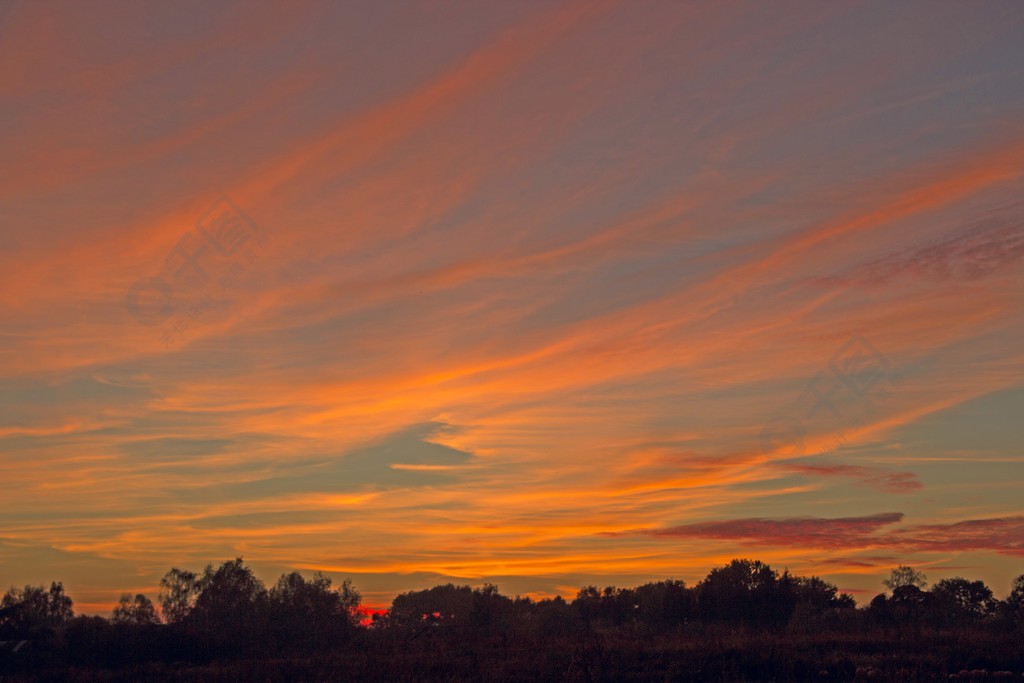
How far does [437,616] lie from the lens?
88.9 metres

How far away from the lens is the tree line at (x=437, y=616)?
57.7m

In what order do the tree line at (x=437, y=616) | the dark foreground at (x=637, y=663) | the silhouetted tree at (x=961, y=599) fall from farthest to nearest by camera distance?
1. the silhouetted tree at (x=961, y=599)
2. the tree line at (x=437, y=616)
3. the dark foreground at (x=637, y=663)

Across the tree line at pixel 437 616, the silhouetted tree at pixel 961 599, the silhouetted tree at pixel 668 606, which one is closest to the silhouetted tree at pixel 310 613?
the tree line at pixel 437 616

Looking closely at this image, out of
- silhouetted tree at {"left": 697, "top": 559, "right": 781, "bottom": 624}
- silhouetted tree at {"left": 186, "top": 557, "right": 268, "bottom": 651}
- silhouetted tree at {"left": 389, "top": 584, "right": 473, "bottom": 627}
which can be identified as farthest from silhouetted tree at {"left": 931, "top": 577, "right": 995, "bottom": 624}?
silhouetted tree at {"left": 186, "top": 557, "right": 268, "bottom": 651}

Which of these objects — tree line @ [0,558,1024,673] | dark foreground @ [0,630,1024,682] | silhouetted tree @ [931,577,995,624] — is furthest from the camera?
silhouetted tree @ [931,577,995,624]

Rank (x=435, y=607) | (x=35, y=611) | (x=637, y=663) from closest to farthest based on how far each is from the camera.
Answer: (x=637, y=663) < (x=35, y=611) < (x=435, y=607)

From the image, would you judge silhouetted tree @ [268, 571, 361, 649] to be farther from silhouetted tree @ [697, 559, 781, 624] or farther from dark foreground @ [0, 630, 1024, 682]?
silhouetted tree @ [697, 559, 781, 624]

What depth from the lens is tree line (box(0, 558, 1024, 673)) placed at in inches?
2272

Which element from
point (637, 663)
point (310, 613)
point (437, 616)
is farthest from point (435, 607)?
point (637, 663)

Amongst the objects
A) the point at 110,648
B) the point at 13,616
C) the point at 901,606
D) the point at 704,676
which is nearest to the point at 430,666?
the point at 704,676

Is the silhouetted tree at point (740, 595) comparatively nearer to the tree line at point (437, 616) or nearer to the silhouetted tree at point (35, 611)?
the tree line at point (437, 616)

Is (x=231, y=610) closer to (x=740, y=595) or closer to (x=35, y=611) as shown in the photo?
(x=35, y=611)

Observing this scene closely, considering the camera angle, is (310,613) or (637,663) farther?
(310,613)

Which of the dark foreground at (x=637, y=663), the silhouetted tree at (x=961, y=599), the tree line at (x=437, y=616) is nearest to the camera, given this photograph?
the dark foreground at (x=637, y=663)
